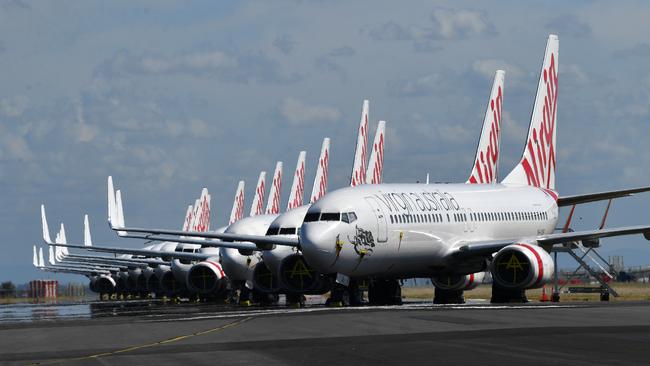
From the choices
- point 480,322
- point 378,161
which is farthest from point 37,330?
point 378,161

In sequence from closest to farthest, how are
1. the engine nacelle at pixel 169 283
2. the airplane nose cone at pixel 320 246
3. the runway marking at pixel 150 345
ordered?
1. the runway marking at pixel 150 345
2. the airplane nose cone at pixel 320 246
3. the engine nacelle at pixel 169 283

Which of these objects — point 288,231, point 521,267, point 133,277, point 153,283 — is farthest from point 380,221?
point 133,277

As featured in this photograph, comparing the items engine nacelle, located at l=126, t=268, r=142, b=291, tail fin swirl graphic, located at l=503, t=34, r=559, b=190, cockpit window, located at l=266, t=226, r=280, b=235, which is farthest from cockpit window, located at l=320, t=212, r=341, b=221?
engine nacelle, located at l=126, t=268, r=142, b=291

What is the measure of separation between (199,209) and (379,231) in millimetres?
66395

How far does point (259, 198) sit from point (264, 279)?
35.6 meters

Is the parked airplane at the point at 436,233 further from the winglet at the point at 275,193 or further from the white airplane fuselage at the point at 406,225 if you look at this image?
the winglet at the point at 275,193

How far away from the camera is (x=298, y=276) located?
154ft

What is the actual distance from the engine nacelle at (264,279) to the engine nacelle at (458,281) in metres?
6.90

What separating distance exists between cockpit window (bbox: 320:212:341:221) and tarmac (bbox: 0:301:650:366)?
7853 millimetres

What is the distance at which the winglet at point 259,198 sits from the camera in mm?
86438

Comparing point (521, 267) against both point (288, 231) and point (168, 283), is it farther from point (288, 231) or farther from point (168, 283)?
point (168, 283)

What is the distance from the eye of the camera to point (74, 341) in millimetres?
26594

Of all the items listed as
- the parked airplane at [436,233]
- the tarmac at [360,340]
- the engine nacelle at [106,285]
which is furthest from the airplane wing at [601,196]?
the engine nacelle at [106,285]

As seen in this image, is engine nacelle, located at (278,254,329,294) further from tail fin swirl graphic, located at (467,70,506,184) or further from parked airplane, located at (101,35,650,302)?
tail fin swirl graphic, located at (467,70,506,184)
